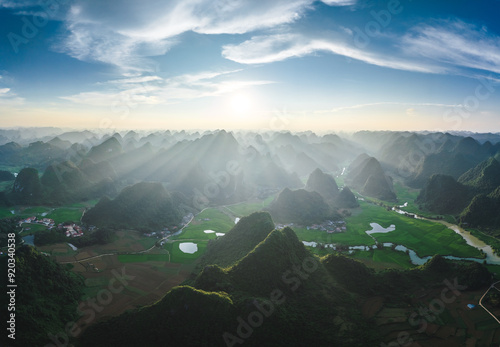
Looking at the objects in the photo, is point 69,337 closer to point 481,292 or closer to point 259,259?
point 259,259

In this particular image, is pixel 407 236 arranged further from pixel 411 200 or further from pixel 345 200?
pixel 411 200

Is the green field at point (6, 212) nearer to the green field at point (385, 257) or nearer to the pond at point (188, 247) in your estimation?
the pond at point (188, 247)

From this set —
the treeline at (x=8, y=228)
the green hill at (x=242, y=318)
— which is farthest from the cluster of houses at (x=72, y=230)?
the green hill at (x=242, y=318)

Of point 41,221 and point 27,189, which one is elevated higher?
point 27,189

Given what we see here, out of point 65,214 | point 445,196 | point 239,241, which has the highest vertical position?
point 65,214

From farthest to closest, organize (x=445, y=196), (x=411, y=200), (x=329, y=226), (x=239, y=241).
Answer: (x=411, y=200), (x=445, y=196), (x=329, y=226), (x=239, y=241)

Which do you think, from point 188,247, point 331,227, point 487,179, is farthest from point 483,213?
point 188,247

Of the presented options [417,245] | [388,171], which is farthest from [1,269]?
[388,171]

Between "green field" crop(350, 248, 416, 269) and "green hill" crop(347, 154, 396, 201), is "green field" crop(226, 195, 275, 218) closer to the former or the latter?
"green field" crop(350, 248, 416, 269)
